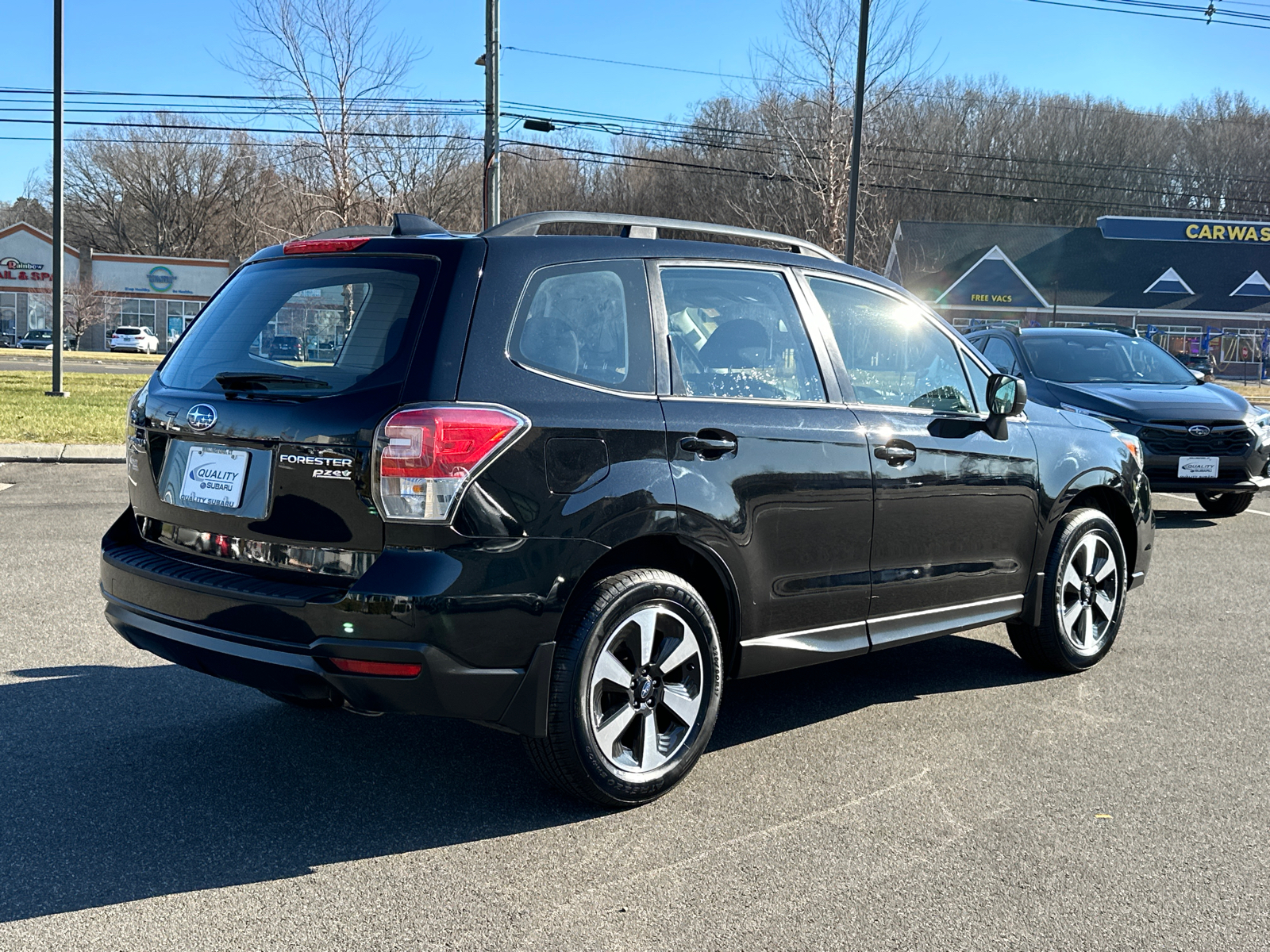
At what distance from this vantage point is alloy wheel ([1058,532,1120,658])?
218 inches

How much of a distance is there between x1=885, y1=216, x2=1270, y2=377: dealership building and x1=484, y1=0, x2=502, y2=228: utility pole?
135 ft

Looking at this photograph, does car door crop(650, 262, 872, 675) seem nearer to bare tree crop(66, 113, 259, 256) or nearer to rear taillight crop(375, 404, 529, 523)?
rear taillight crop(375, 404, 529, 523)

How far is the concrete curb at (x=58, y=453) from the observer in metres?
13.0

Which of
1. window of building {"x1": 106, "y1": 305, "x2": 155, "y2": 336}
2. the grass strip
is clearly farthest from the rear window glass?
window of building {"x1": 106, "y1": 305, "x2": 155, "y2": 336}

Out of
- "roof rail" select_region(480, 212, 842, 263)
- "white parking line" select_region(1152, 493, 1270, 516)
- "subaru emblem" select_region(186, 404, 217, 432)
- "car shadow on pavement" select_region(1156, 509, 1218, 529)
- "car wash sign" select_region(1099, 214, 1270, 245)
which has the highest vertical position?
"car wash sign" select_region(1099, 214, 1270, 245)

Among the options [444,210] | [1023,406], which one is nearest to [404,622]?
[1023,406]

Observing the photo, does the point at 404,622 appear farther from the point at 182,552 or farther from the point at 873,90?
the point at 873,90

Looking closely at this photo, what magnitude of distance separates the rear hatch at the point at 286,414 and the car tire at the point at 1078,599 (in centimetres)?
323

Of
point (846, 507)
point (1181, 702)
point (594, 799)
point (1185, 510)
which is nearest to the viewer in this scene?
point (594, 799)

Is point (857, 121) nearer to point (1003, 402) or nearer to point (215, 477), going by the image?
point (1003, 402)

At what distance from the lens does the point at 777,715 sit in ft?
16.2

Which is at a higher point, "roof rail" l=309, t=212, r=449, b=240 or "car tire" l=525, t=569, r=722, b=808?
"roof rail" l=309, t=212, r=449, b=240

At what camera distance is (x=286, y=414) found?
3613 mm

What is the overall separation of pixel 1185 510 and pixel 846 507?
863 cm
